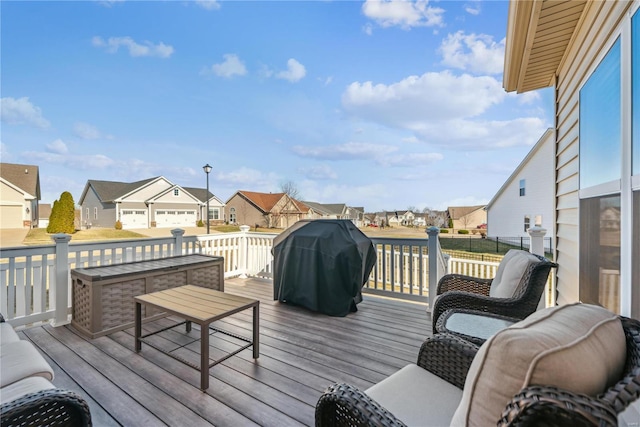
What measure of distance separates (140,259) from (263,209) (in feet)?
50.9

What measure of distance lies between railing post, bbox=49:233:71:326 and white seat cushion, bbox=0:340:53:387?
1816mm

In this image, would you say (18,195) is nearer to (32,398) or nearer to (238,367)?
(238,367)

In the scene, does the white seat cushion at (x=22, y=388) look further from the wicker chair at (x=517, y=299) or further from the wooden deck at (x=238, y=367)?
the wicker chair at (x=517, y=299)

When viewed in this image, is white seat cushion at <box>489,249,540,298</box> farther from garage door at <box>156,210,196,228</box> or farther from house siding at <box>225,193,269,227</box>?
garage door at <box>156,210,196,228</box>

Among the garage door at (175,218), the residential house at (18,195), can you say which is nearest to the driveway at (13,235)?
the residential house at (18,195)

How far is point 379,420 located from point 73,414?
1287 millimetres

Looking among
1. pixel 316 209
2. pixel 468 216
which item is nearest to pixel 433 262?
pixel 468 216

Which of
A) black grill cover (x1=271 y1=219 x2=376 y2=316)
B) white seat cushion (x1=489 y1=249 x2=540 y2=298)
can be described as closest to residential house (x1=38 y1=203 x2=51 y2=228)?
black grill cover (x1=271 y1=219 x2=376 y2=316)

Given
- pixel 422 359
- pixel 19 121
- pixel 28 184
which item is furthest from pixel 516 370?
pixel 28 184

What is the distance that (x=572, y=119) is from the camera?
2873mm

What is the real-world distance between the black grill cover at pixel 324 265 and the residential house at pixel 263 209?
1125 centimetres

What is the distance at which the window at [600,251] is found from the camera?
1.85 metres

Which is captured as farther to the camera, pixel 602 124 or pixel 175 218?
pixel 175 218

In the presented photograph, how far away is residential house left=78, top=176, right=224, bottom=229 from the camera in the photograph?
19.0 m
